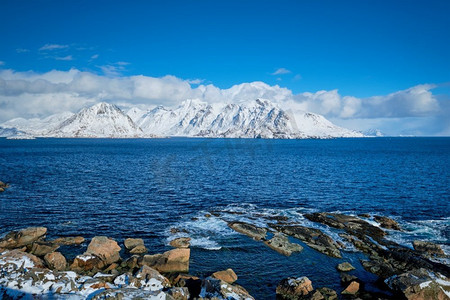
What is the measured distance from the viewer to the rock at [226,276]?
22047mm

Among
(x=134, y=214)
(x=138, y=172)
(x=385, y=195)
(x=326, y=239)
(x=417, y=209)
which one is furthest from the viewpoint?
(x=138, y=172)

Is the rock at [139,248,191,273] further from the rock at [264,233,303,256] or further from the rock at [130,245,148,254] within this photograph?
the rock at [264,233,303,256]

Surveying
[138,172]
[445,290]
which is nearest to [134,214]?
[445,290]

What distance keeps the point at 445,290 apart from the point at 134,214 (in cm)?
3433

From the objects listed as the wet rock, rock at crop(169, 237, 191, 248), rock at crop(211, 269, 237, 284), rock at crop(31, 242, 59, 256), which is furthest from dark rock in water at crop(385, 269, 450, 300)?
rock at crop(31, 242, 59, 256)

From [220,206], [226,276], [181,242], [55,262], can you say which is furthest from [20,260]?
[220,206]

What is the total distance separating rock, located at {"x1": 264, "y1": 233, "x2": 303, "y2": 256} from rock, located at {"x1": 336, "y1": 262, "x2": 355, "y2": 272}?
14.5 ft

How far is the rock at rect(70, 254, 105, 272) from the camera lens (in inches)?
928

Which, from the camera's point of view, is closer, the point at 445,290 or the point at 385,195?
the point at 445,290

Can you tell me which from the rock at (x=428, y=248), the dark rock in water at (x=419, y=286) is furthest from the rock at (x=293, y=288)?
the rock at (x=428, y=248)

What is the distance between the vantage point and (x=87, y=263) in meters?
23.9

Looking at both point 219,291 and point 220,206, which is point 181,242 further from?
point 220,206

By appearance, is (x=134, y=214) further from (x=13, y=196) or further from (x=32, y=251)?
(x=13, y=196)

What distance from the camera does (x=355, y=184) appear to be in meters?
66.0
